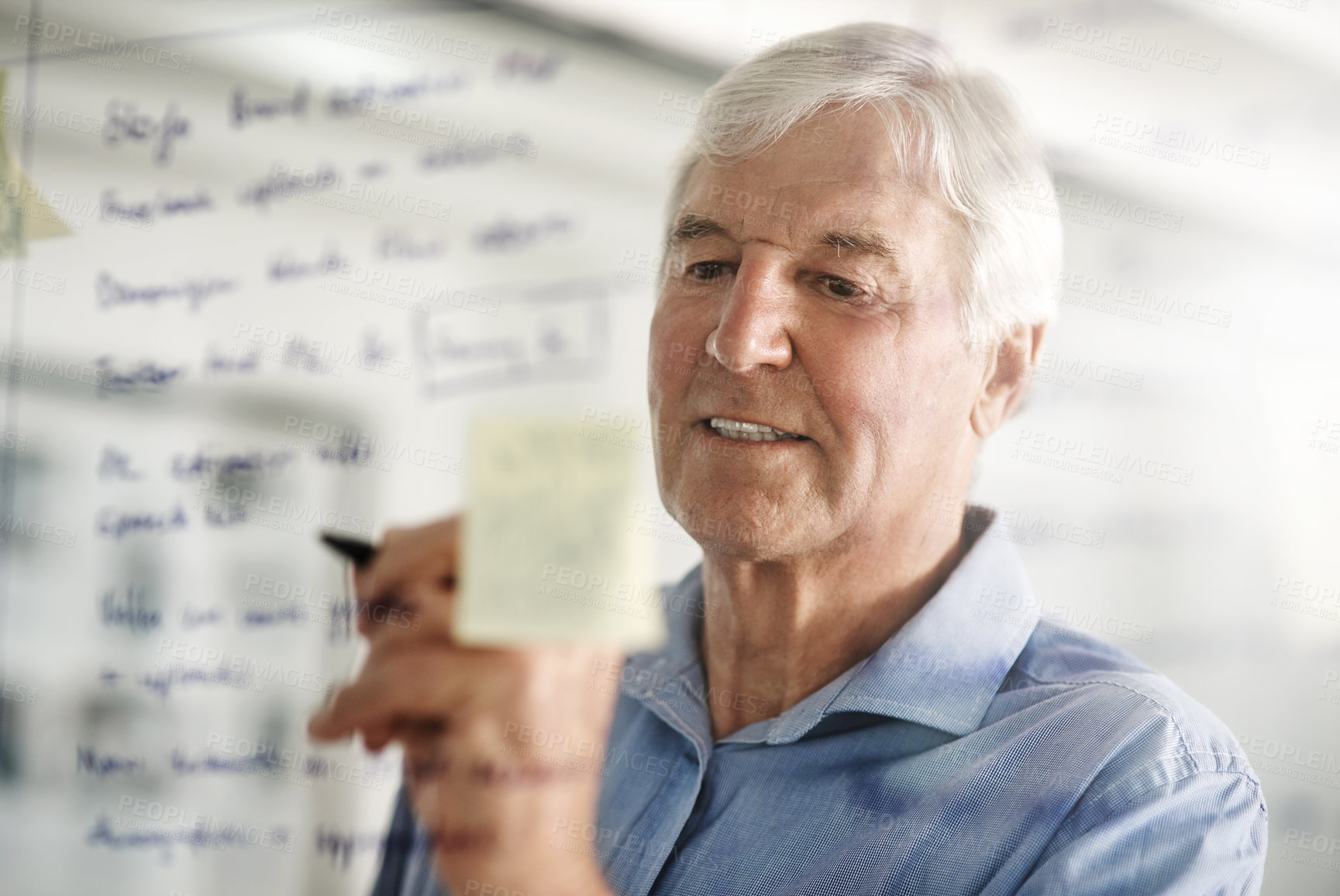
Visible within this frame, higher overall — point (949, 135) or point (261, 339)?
point (949, 135)

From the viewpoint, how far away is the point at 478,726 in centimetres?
58

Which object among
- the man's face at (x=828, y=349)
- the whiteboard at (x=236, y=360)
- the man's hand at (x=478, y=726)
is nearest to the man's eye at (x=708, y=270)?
the man's face at (x=828, y=349)

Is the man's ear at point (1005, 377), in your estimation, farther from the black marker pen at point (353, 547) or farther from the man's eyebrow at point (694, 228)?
the black marker pen at point (353, 547)

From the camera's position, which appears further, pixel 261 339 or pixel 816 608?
pixel 261 339

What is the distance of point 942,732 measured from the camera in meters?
0.47

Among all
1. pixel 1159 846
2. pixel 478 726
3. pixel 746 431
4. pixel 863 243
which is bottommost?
pixel 478 726

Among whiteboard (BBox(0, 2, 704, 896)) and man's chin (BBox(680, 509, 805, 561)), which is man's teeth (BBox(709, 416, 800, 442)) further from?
whiteboard (BBox(0, 2, 704, 896))

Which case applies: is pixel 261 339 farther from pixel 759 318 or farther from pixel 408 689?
pixel 759 318

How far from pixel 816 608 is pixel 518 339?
0.26m

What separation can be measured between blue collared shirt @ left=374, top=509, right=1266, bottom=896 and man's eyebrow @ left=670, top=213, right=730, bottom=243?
202 millimetres

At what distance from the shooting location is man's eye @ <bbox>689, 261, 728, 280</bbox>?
1.65ft

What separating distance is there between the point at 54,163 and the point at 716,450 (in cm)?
52

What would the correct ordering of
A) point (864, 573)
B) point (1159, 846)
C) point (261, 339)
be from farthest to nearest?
point (261, 339) → point (864, 573) → point (1159, 846)

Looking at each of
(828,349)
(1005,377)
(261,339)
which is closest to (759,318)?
(828,349)
